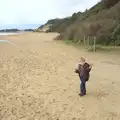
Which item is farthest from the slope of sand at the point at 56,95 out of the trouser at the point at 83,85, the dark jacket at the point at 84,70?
the dark jacket at the point at 84,70

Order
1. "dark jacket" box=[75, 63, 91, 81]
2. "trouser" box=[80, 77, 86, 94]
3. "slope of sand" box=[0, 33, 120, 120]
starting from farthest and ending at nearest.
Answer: "trouser" box=[80, 77, 86, 94] < "dark jacket" box=[75, 63, 91, 81] < "slope of sand" box=[0, 33, 120, 120]

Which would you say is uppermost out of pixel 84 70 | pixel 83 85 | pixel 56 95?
pixel 84 70

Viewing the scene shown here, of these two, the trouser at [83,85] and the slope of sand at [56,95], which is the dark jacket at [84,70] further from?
the slope of sand at [56,95]

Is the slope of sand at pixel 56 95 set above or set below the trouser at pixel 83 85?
below

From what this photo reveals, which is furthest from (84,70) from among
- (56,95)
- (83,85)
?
(56,95)

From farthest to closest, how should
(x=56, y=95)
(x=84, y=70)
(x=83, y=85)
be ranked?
(x=56, y=95), (x=83, y=85), (x=84, y=70)

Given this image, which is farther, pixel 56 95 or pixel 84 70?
pixel 56 95

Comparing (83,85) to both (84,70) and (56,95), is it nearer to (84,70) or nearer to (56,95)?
(84,70)

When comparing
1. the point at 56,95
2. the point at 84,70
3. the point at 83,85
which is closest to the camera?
the point at 84,70

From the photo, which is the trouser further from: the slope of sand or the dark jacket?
the slope of sand

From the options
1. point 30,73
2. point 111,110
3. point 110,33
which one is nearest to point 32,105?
point 111,110

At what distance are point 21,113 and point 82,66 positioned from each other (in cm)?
229

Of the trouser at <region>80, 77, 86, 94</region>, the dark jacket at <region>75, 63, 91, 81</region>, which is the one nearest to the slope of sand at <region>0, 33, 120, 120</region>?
the trouser at <region>80, 77, 86, 94</region>

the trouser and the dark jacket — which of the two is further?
the trouser
